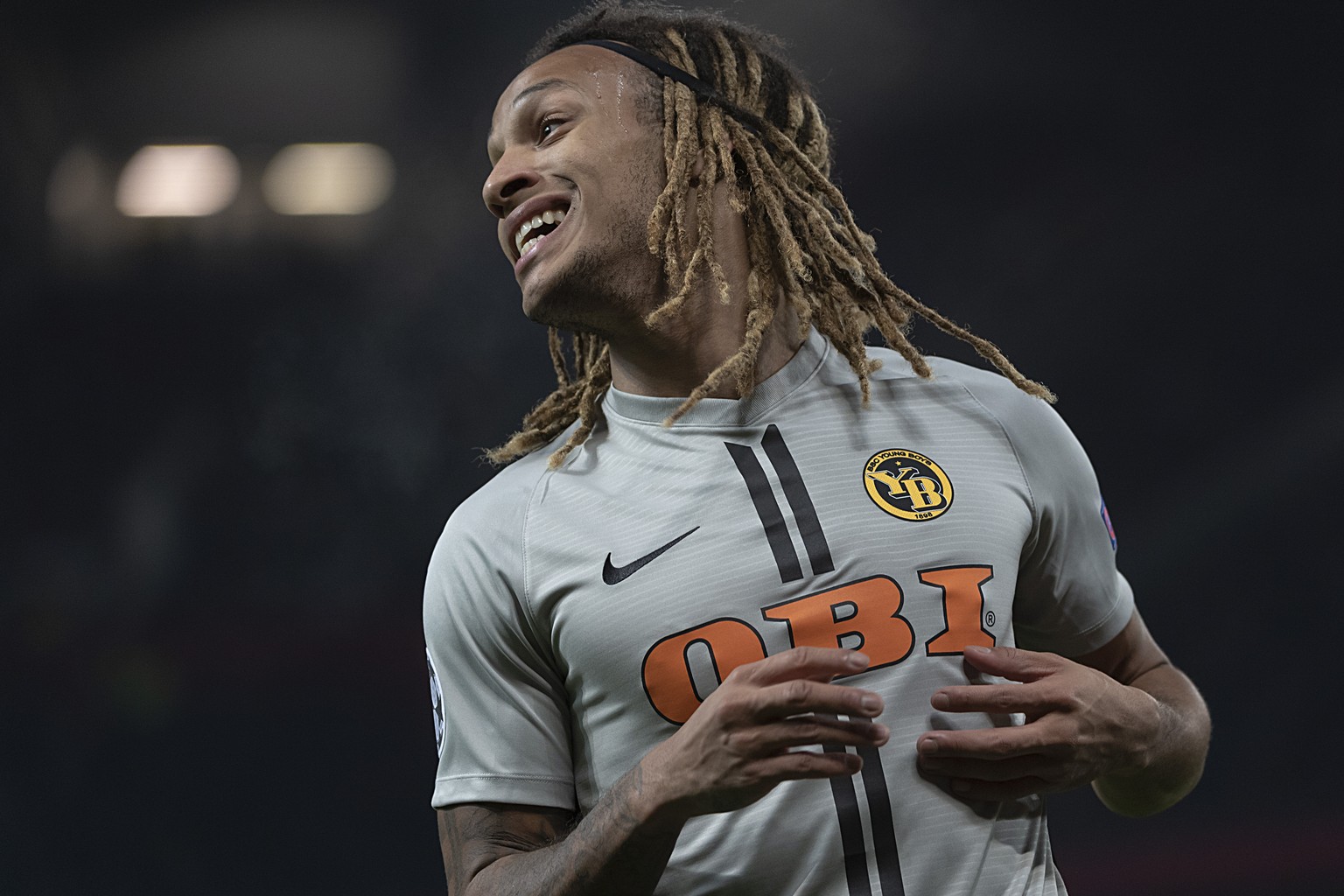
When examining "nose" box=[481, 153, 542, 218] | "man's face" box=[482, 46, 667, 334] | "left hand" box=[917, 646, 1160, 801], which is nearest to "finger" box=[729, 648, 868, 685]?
"left hand" box=[917, 646, 1160, 801]

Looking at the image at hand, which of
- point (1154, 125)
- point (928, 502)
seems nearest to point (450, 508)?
point (928, 502)

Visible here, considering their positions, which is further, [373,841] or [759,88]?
[373,841]

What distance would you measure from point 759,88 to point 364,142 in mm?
961

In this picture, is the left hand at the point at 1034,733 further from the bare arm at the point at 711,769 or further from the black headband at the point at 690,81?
the black headband at the point at 690,81

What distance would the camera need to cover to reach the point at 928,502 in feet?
2.98

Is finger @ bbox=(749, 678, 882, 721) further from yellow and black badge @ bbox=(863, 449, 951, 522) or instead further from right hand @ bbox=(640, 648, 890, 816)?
yellow and black badge @ bbox=(863, 449, 951, 522)

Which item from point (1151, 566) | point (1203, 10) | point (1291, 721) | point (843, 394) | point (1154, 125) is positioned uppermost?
point (1203, 10)

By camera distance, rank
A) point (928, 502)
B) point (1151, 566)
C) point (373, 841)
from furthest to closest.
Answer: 1. point (1151, 566)
2. point (373, 841)
3. point (928, 502)

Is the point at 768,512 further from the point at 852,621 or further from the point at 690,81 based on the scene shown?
the point at 690,81

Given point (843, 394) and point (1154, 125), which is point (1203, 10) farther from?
point (843, 394)

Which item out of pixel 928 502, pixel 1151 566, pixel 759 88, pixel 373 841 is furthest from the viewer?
pixel 1151 566

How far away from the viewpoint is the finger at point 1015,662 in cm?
83

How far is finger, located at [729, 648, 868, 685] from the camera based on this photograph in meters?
0.72

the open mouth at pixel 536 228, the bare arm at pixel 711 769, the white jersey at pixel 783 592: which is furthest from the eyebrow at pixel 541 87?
the bare arm at pixel 711 769
